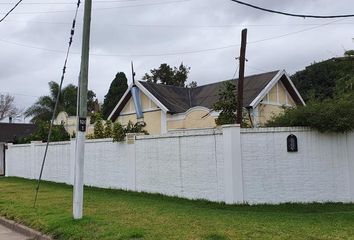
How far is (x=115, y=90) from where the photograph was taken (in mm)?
50031

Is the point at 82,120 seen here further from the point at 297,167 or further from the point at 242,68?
the point at 242,68

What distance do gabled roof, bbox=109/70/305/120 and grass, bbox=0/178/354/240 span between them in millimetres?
11841

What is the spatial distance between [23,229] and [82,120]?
3.02 metres

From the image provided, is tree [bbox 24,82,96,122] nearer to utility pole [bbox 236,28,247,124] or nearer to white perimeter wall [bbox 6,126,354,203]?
utility pole [bbox 236,28,247,124]

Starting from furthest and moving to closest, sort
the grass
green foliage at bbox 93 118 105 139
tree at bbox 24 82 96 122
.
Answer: tree at bbox 24 82 96 122
green foliage at bbox 93 118 105 139
the grass

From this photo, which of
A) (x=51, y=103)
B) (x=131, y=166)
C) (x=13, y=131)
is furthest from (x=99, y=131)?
(x=51, y=103)

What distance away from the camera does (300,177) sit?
14484 mm

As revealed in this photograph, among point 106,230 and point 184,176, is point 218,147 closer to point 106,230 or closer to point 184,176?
point 184,176

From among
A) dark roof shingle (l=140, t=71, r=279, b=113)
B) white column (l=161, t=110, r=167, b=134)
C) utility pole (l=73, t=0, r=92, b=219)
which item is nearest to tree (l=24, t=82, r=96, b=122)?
dark roof shingle (l=140, t=71, r=279, b=113)

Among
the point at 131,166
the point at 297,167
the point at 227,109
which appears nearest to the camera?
the point at 297,167

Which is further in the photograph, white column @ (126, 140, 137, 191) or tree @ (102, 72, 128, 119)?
tree @ (102, 72, 128, 119)

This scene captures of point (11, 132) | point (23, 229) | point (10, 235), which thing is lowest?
point (10, 235)

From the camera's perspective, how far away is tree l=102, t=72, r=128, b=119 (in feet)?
162

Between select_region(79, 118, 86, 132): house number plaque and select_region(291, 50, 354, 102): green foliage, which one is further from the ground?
select_region(291, 50, 354, 102): green foliage
